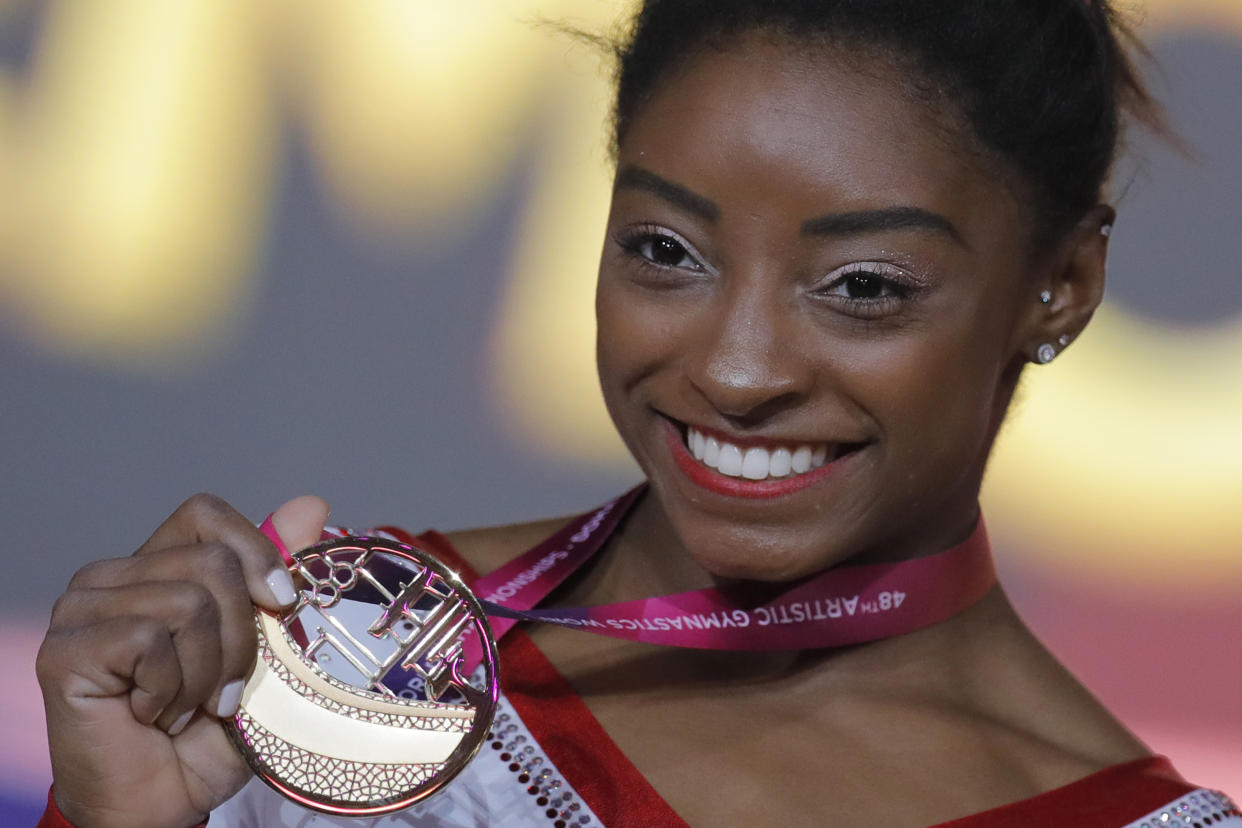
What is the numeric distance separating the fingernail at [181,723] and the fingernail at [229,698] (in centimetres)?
3

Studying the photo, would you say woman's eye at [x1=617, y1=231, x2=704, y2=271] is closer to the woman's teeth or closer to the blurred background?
the woman's teeth

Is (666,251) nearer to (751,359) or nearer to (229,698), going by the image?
(751,359)

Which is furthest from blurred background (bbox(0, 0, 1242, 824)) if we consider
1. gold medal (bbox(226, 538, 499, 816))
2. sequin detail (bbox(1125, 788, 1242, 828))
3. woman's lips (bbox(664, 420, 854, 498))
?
gold medal (bbox(226, 538, 499, 816))

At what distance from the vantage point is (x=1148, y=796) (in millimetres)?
1847

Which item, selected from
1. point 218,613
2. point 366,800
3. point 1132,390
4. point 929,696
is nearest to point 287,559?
point 218,613

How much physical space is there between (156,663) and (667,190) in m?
0.68

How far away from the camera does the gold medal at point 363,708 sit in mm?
1502

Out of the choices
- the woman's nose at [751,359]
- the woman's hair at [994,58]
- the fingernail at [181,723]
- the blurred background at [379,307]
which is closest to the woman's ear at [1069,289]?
the woman's hair at [994,58]

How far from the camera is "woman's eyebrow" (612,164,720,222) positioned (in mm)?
1684

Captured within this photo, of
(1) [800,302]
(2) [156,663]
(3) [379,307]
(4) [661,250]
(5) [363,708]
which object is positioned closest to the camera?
(2) [156,663]

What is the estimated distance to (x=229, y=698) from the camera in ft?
4.87

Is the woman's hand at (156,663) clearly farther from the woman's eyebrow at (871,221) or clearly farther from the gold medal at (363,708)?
the woman's eyebrow at (871,221)

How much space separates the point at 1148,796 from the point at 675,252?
0.78 metres

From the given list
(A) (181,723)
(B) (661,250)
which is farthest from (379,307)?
(A) (181,723)
